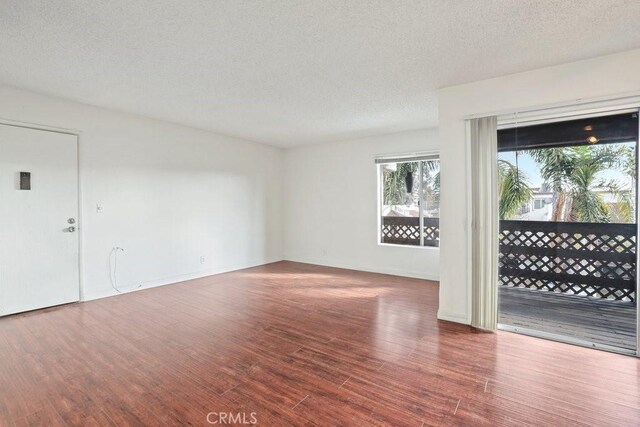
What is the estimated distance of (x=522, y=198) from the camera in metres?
3.06

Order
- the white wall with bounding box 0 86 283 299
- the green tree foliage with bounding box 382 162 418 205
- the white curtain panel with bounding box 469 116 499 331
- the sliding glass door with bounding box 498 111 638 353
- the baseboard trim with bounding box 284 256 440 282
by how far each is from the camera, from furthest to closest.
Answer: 1. the green tree foliage with bounding box 382 162 418 205
2. the baseboard trim with bounding box 284 256 440 282
3. the white wall with bounding box 0 86 283 299
4. the white curtain panel with bounding box 469 116 499 331
5. the sliding glass door with bounding box 498 111 638 353

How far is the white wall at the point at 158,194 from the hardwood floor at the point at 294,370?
3.25 ft

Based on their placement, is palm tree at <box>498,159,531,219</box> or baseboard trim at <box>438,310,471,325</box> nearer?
palm tree at <box>498,159,531,219</box>

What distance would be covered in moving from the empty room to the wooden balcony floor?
2cm

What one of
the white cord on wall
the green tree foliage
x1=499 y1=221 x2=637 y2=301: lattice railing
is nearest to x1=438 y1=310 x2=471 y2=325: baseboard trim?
x1=499 y1=221 x2=637 y2=301: lattice railing

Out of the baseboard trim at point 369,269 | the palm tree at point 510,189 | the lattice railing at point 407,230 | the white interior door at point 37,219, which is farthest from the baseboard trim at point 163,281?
the palm tree at point 510,189

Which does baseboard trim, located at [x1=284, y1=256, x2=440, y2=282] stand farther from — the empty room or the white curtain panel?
the white curtain panel

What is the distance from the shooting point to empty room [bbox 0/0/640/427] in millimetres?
1987

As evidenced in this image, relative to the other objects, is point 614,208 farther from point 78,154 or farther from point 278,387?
point 78,154

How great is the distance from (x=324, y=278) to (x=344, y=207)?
5.00 ft

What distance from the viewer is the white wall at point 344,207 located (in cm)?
526

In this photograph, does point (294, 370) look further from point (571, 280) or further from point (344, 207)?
point (344, 207)

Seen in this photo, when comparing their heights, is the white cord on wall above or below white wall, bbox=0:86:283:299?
below

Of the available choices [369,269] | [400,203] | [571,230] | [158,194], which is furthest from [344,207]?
[571,230]
